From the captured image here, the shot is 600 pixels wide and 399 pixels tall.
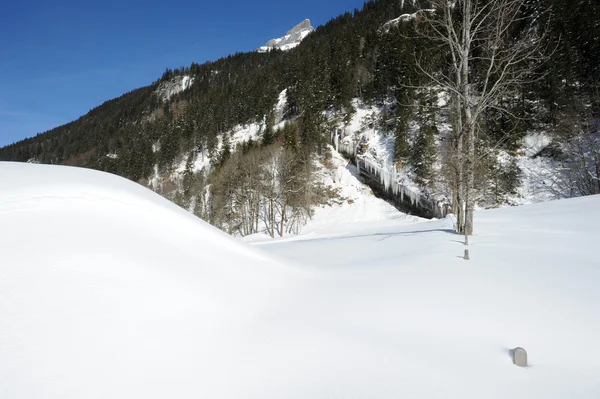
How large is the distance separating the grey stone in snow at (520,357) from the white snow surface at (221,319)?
6 cm

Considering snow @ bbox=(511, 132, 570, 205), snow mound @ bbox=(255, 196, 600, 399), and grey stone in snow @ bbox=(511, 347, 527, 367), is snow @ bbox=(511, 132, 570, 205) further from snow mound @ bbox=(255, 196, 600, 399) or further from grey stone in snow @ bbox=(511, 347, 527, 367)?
grey stone in snow @ bbox=(511, 347, 527, 367)

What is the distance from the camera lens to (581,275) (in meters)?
3.79

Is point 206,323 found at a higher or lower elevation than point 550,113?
lower

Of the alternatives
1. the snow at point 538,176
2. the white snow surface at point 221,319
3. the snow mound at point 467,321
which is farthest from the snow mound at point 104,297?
the snow at point 538,176

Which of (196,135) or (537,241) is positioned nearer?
(537,241)

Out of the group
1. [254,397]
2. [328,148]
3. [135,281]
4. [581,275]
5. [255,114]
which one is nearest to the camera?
[254,397]

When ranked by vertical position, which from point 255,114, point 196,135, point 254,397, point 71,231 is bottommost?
point 254,397

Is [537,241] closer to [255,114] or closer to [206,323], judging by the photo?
[206,323]

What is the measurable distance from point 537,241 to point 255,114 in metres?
61.8

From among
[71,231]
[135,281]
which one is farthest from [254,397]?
[71,231]

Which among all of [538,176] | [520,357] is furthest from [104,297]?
[538,176]

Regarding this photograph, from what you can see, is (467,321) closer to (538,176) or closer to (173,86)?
(538,176)

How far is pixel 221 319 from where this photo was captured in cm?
247

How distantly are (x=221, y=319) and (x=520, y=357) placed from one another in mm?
2321
